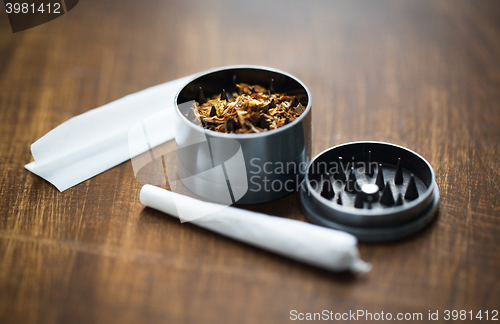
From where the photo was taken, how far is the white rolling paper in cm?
57

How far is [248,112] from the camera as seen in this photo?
72 cm

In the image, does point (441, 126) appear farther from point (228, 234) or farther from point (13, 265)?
point (13, 265)

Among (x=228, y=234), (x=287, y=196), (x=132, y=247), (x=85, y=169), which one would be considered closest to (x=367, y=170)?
(x=287, y=196)

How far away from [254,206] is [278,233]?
0.12 meters

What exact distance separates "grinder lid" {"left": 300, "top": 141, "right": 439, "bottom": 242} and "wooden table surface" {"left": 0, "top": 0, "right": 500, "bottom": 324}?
0.09 ft

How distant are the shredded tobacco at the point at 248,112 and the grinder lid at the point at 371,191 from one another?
94 millimetres

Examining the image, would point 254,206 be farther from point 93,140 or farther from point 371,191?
point 93,140

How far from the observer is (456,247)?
2.07 feet

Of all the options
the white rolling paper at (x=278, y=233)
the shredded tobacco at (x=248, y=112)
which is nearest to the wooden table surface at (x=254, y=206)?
the white rolling paper at (x=278, y=233)

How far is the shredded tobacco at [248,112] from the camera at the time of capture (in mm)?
707

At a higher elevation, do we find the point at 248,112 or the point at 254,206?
the point at 248,112

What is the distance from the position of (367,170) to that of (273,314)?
Result: 0.99ft

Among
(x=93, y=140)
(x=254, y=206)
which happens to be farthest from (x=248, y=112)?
(x=93, y=140)

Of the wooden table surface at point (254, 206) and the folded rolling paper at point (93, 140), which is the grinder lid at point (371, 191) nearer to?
the wooden table surface at point (254, 206)
